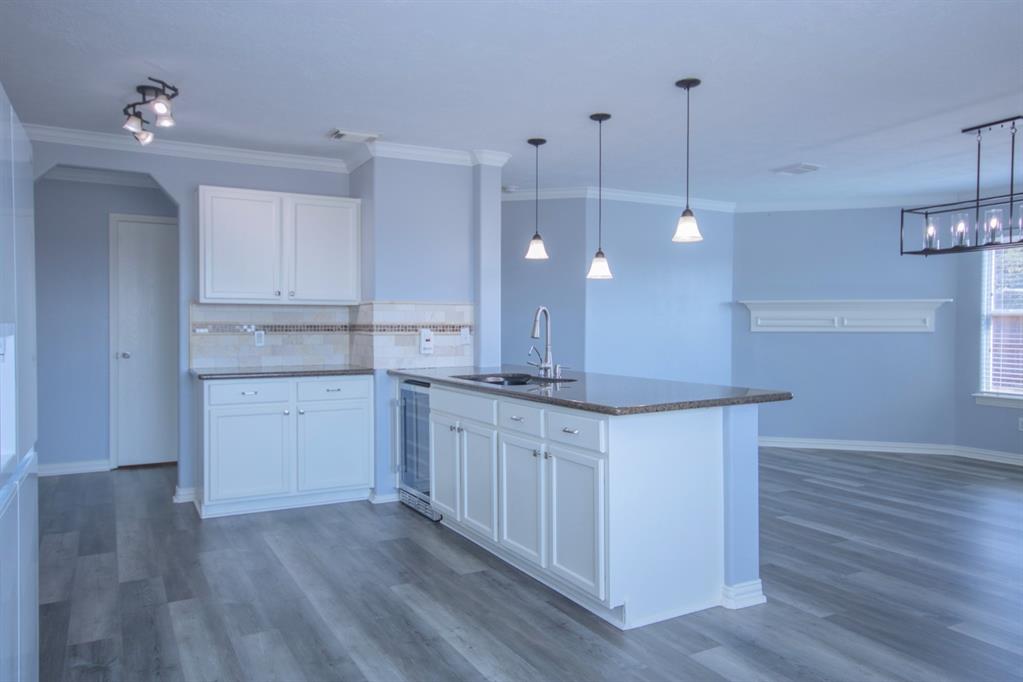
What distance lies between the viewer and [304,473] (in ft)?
15.3

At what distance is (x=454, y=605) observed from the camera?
3074 millimetres

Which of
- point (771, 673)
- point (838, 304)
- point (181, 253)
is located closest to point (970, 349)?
point (838, 304)

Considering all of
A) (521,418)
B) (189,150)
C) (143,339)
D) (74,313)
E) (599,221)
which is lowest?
(521,418)

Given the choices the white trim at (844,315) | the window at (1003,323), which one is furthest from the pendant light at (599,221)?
the window at (1003,323)

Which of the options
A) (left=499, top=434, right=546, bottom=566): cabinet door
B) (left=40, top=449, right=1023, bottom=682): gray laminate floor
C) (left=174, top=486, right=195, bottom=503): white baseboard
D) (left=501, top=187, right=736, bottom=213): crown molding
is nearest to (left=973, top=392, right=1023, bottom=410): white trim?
(left=40, top=449, right=1023, bottom=682): gray laminate floor

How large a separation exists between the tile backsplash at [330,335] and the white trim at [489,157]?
1009 mm

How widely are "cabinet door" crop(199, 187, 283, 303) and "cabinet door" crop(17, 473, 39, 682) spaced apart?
9.04 feet

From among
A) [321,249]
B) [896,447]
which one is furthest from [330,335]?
[896,447]

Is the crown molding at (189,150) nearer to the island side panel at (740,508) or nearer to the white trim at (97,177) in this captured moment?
the white trim at (97,177)

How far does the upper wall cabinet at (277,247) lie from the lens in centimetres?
461

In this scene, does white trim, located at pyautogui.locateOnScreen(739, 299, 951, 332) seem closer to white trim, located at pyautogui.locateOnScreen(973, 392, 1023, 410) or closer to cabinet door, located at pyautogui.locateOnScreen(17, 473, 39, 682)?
white trim, located at pyautogui.locateOnScreen(973, 392, 1023, 410)

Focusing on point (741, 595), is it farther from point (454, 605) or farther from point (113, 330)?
point (113, 330)

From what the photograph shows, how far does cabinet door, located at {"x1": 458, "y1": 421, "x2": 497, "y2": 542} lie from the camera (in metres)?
3.57

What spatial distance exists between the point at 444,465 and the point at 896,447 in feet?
15.7
